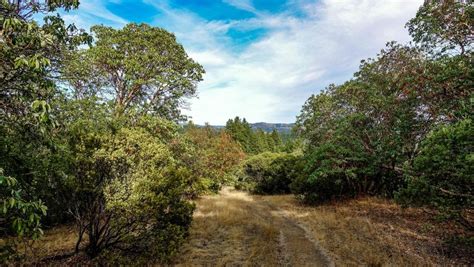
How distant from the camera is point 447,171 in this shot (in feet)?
21.7

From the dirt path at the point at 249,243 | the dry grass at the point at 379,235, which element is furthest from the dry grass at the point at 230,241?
the dry grass at the point at 379,235

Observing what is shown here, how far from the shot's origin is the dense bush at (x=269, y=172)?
27250mm

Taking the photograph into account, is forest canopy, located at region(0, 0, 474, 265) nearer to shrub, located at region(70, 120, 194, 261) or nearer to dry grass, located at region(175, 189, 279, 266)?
shrub, located at region(70, 120, 194, 261)

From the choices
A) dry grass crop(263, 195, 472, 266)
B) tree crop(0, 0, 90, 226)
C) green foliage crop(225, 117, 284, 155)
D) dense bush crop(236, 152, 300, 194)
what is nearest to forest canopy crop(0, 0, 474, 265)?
tree crop(0, 0, 90, 226)

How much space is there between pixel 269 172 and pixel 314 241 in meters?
18.3

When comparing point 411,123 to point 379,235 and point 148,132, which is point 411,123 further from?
point 148,132

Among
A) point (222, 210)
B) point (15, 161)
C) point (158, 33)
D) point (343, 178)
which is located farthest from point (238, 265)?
point (158, 33)

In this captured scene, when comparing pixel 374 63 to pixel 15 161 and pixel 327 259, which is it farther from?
pixel 15 161

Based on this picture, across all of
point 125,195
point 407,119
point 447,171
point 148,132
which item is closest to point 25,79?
point 125,195

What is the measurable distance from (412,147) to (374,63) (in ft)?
17.2

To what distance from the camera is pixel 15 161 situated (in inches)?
208

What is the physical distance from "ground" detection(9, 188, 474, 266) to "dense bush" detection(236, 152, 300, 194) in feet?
43.6

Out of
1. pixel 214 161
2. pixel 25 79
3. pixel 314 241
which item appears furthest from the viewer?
pixel 214 161

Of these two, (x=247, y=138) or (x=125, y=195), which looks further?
(x=247, y=138)
